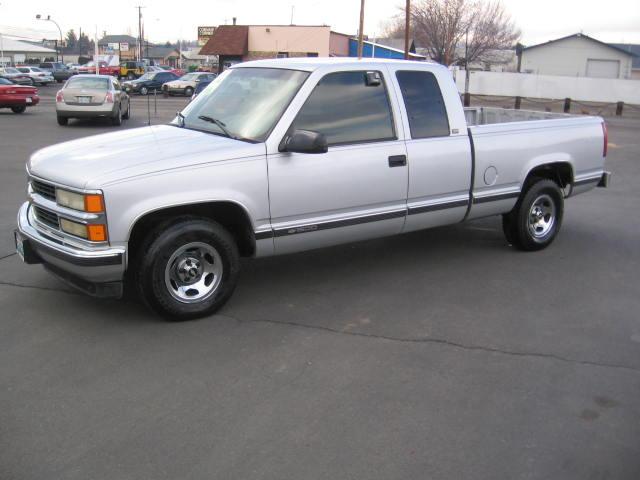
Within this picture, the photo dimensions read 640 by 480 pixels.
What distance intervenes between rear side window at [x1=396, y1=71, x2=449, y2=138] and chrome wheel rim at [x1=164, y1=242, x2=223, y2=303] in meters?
→ 2.09

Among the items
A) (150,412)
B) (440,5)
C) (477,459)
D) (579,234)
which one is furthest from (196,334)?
(440,5)

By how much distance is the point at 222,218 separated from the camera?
17.6 feet

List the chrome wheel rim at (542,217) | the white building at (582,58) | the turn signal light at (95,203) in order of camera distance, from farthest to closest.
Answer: the white building at (582,58), the chrome wheel rim at (542,217), the turn signal light at (95,203)

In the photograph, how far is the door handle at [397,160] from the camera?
574 cm

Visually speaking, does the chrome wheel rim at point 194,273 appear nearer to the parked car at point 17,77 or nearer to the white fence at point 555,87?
the parked car at point 17,77

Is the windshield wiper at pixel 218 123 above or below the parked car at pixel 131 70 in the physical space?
below

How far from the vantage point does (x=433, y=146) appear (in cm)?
603

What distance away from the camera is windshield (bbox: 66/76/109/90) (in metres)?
20.1

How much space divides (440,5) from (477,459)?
6136 centimetres

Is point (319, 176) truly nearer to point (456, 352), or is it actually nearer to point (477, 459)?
point (456, 352)

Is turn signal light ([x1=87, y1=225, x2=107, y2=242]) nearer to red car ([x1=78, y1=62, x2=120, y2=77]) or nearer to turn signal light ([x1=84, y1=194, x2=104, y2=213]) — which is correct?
turn signal light ([x1=84, y1=194, x2=104, y2=213])

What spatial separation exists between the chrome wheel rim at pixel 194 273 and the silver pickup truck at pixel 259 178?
1cm

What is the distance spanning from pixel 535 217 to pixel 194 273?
13.0 ft

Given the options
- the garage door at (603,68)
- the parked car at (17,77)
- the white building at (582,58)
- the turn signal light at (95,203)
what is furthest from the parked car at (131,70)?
the turn signal light at (95,203)
